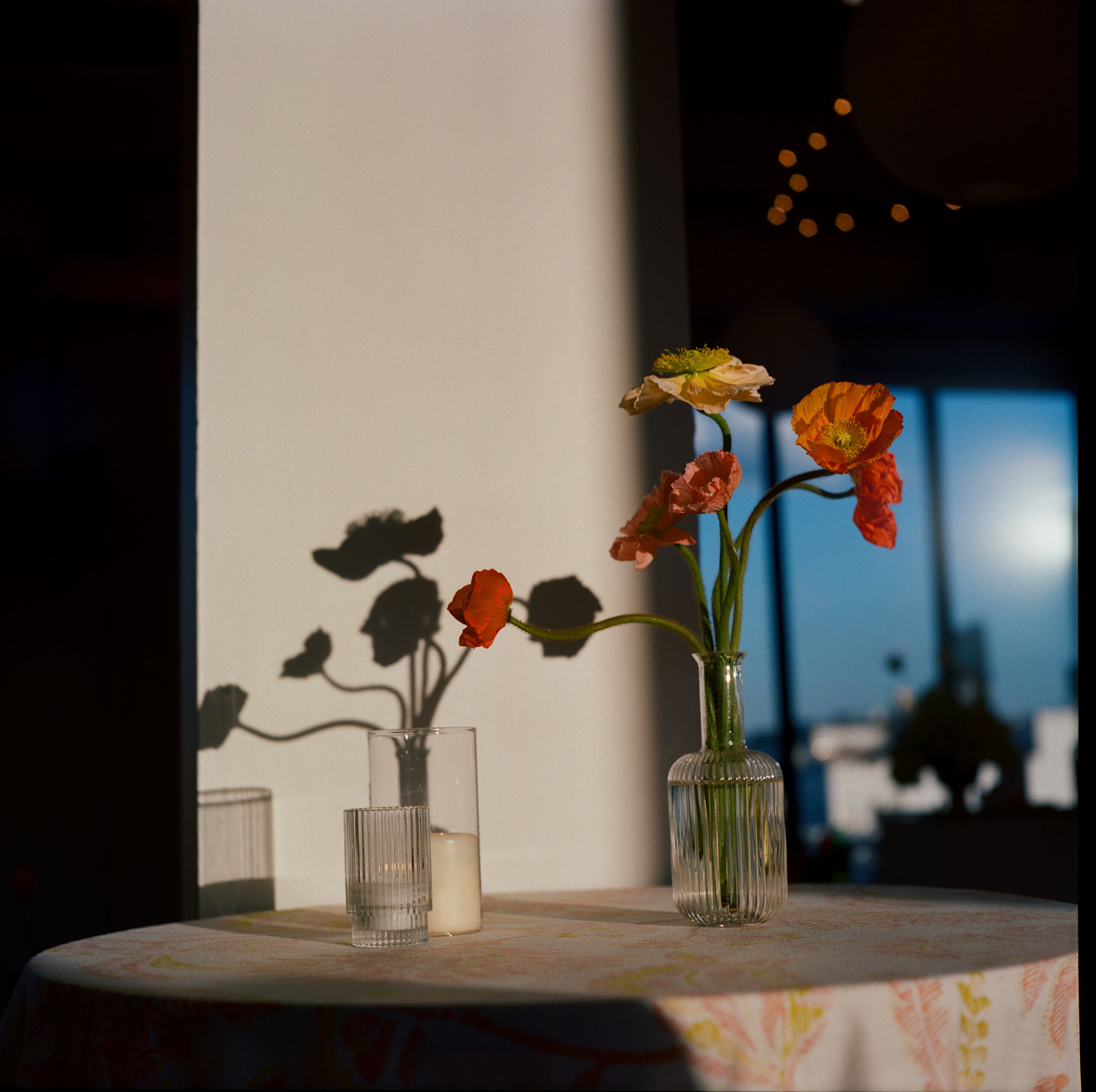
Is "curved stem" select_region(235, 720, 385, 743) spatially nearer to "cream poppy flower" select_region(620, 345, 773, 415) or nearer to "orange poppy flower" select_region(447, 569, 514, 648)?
"orange poppy flower" select_region(447, 569, 514, 648)

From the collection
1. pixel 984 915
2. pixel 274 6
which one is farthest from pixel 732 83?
pixel 984 915

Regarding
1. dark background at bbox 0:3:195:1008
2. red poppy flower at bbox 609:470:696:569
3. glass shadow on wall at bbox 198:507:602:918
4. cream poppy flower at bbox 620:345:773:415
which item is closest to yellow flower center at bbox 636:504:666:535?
red poppy flower at bbox 609:470:696:569

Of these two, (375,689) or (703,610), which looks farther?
(375,689)

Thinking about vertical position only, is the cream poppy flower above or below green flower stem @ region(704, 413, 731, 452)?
above

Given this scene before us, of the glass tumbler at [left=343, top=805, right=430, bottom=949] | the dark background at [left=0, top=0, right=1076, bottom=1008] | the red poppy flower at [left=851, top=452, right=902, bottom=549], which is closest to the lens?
the glass tumbler at [left=343, top=805, right=430, bottom=949]

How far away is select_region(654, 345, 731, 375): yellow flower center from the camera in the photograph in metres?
1.07

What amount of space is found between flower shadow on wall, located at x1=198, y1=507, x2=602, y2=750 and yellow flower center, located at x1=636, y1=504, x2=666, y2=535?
0.34 m

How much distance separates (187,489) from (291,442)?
0.53 ft

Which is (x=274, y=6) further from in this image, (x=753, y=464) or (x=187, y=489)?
(x=753, y=464)

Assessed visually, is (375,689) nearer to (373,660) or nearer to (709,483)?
(373,660)

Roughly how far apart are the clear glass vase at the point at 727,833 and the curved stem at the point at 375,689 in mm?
487

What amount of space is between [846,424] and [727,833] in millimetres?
387

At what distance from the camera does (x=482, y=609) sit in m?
1.08

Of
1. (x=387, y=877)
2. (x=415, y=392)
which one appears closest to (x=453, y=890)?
(x=387, y=877)
